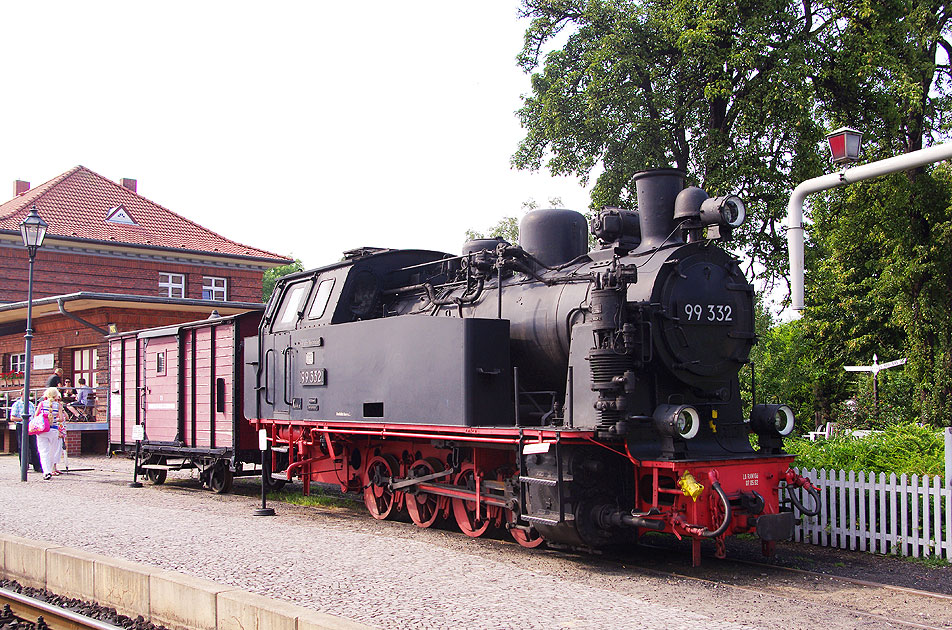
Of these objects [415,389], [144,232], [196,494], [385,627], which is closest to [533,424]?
[415,389]

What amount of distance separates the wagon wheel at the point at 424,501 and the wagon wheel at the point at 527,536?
1.30 m

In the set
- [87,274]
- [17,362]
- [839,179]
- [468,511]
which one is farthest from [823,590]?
[87,274]

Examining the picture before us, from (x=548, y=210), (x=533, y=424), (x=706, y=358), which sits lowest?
(x=533, y=424)

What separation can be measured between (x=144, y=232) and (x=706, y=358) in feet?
87.3

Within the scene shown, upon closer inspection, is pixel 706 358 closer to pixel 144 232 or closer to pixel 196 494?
pixel 196 494

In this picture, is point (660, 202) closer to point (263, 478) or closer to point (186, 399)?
point (263, 478)

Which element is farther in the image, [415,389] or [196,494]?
[196,494]

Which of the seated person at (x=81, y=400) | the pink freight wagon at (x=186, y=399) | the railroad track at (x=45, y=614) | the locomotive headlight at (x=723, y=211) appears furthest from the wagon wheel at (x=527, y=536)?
the seated person at (x=81, y=400)

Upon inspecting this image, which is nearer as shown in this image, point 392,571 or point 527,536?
point 392,571

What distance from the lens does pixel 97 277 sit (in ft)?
92.3

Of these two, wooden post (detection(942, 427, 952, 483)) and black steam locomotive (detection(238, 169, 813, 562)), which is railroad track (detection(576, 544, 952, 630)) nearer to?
black steam locomotive (detection(238, 169, 813, 562))

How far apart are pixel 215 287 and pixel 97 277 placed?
411 cm

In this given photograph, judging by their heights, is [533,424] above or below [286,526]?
above

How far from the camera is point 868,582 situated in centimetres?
679
